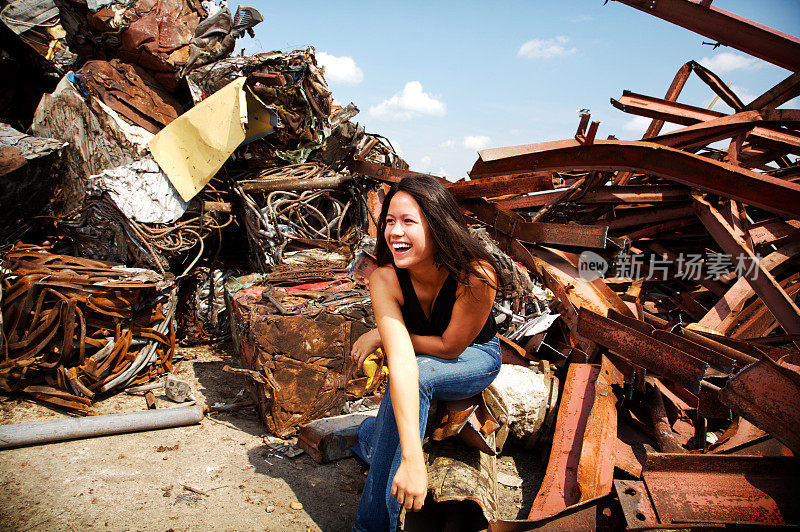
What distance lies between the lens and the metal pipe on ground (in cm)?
254

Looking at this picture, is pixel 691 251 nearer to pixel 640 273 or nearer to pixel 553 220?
pixel 640 273

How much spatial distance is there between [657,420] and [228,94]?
4.93m

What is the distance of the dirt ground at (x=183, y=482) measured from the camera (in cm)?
208

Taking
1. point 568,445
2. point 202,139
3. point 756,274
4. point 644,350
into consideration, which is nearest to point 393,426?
point 568,445

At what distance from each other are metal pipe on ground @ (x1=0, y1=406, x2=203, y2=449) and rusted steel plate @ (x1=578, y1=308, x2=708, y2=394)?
9.53 ft

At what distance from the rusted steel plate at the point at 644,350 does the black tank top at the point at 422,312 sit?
121 centimetres

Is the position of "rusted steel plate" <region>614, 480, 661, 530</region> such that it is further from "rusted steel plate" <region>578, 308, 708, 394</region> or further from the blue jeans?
"rusted steel plate" <region>578, 308, 708, 394</region>

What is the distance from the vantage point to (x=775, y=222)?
4.12 meters

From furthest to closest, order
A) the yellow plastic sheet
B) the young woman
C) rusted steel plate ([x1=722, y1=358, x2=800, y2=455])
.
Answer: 1. the yellow plastic sheet
2. the young woman
3. rusted steel plate ([x1=722, y1=358, x2=800, y2=455])

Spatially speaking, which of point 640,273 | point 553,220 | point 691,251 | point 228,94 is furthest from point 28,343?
point 691,251

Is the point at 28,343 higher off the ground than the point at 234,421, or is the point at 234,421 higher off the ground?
the point at 28,343

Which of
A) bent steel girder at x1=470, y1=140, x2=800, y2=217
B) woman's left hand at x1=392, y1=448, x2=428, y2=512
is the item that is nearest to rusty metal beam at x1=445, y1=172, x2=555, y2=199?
bent steel girder at x1=470, y1=140, x2=800, y2=217

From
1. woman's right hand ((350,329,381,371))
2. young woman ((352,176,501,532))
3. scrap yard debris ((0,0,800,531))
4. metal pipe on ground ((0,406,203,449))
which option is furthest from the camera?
metal pipe on ground ((0,406,203,449))

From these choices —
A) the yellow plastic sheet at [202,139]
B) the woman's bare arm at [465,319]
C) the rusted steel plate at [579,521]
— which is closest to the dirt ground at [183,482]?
the rusted steel plate at [579,521]
